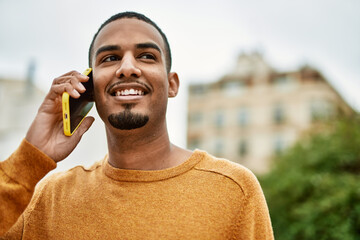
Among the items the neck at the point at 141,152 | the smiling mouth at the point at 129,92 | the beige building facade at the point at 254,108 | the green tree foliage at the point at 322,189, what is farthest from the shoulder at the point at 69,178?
the beige building facade at the point at 254,108

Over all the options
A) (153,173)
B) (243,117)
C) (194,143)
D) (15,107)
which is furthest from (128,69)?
(194,143)

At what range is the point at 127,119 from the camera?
2.31 m

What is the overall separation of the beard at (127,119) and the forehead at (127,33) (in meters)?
0.44

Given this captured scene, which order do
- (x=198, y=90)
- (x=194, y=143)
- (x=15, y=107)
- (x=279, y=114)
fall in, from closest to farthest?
(x=15, y=107), (x=279, y=114), (x=194, y=143), (x=198, y=90)

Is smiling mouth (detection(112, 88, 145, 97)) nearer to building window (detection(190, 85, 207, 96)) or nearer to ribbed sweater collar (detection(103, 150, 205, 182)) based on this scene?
ribbed sweater collar (detection(103, 150, 205, 182))

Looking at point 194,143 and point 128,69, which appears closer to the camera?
point 128,69

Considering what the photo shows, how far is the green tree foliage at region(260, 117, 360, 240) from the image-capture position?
9641 millimetres

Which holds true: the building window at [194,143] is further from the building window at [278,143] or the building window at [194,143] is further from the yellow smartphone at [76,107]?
the yellow smartphone at [76,107]

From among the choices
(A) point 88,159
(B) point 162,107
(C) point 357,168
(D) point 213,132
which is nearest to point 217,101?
(D) point 213,132

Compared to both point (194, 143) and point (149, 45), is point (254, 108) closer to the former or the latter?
point (194, 143)

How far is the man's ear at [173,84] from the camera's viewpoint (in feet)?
8.91

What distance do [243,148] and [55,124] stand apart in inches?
1359

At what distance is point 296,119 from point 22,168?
3377 centimetres

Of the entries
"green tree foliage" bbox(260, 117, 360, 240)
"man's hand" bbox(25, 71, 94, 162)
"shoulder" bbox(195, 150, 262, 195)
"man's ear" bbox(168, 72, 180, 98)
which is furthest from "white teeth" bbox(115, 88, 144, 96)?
"green tree foliage" bbox(260, 117, 360, 240)
